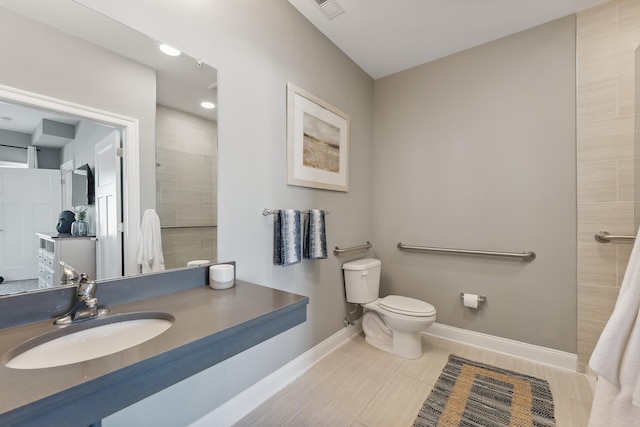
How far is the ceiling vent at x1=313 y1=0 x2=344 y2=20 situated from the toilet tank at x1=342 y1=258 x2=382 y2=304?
1880mm

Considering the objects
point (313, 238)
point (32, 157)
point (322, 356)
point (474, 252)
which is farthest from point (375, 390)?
point (32, 157)

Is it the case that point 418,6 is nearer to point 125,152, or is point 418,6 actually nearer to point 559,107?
point 559,107

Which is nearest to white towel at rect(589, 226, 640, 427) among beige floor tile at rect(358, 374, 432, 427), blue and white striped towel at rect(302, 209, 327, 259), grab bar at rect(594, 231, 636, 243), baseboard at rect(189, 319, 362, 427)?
beige floor tile at rect(358, 374, 432, 427)

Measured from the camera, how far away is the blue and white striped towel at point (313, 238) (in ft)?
6.28

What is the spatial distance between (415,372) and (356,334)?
26.6 inches

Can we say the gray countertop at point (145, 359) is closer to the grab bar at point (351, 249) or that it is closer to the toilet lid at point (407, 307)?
the grab bar at point (351, 249)

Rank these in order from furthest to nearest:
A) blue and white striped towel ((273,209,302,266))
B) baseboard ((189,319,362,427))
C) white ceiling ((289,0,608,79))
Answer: white ceiling ((289,0,608,79)) → blue and white striped towel ((273,209,302,266)) → baseboard ((189,319,362,427))

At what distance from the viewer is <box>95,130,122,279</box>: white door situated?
1.09 metres

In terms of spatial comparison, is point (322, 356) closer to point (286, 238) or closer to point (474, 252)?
point (286, 238)

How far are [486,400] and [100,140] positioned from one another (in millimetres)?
A: 2426

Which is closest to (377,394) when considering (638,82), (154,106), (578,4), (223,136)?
(223,136)

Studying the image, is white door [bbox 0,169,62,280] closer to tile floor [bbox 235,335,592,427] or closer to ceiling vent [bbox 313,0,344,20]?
tile floor [bbox 235,335,592,427]

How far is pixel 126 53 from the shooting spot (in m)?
Result: 1.15

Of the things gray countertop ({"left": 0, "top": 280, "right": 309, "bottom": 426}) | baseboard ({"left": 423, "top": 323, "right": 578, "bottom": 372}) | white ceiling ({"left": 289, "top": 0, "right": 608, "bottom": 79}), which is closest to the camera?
gray countertop ({"left": 0, "top": 280, "right": 309, "bottom": 426})
